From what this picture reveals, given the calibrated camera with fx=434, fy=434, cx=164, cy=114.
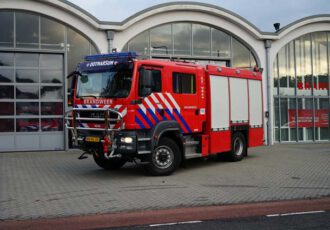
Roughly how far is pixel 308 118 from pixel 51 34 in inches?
537

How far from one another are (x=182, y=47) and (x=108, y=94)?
9751 mm

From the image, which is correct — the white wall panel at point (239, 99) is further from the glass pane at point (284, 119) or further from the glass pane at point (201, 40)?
the glass pane at point (284, 119)

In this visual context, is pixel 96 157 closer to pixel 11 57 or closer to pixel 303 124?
pixel 11 57

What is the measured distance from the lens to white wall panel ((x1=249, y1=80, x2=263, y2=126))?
15.3m

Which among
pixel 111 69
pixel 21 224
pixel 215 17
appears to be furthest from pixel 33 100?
pixel 21 224

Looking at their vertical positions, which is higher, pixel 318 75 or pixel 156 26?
pixel 156 26

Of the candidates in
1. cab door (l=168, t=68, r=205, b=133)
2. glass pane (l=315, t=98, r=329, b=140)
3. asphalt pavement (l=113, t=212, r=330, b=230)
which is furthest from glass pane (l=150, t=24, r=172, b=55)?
asphalt pavement (l=113, t=212, r=330, b=230)

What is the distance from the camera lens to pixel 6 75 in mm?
17234

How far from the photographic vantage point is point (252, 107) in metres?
15.3

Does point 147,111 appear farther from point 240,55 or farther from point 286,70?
point 286,70

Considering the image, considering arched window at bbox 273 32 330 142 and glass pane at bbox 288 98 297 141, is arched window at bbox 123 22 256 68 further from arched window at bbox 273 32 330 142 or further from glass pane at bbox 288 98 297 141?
glass pane at bbox 288 98 297 141

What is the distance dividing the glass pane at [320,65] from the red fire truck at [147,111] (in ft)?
36.4

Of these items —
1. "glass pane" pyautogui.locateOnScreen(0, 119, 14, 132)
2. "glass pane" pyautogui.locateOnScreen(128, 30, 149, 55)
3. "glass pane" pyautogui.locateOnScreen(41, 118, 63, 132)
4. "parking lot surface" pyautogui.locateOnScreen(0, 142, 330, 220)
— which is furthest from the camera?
"glass pane" pyautogui.locateOnScreen(128, 30, 149, 55)

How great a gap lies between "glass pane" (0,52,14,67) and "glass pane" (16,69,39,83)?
0.46 m
